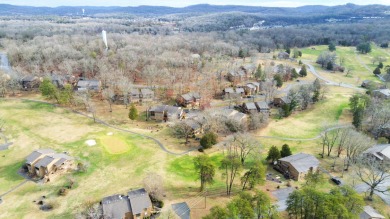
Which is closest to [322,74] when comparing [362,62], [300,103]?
[362,62]

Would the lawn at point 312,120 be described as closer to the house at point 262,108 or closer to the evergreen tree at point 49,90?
the house at point 262,108

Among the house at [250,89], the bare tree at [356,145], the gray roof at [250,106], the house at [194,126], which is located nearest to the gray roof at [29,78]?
the house at [194,126]

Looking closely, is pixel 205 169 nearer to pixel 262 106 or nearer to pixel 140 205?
pixel 140 205

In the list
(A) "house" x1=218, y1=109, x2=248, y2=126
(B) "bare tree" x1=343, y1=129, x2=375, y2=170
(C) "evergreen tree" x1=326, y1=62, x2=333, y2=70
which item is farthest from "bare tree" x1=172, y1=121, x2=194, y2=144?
(C) "evergreen tree" x1=326, y1=62, x2=333, y2=70

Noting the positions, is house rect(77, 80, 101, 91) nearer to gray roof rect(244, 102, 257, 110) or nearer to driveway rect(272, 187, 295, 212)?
gray roof rect(244, 102, 257, 110)

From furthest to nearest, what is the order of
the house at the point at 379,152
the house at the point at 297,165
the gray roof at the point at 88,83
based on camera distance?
the gray roof at the point at 88,83 → the house at the point at 379,152 → the house at the point at 297,165

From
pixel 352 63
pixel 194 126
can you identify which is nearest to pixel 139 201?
pixel 194 126
